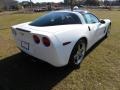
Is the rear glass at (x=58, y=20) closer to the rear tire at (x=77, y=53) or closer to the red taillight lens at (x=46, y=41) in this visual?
the rear tire at (x=77, y=53)

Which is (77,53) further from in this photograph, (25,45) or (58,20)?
(25,45)

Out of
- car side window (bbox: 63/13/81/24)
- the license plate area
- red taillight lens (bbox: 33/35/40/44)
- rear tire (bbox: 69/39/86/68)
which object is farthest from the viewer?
car side window (bbox: 63/13/81/24)

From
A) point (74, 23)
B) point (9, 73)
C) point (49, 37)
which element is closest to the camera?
point (49, 37)

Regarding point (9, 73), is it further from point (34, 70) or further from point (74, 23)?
point (74, 23)

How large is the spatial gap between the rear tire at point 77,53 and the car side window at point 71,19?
56 cm

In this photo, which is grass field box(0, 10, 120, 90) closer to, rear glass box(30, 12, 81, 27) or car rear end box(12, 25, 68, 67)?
car rear end box(12, 25, 68, 67)

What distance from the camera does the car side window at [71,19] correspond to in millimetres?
4750

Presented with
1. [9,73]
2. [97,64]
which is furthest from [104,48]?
[9,73]

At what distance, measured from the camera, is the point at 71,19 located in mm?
4883

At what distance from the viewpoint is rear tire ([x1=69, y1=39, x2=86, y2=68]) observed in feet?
14.2

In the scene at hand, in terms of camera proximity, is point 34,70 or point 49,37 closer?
point 49,37

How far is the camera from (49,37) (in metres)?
3.59

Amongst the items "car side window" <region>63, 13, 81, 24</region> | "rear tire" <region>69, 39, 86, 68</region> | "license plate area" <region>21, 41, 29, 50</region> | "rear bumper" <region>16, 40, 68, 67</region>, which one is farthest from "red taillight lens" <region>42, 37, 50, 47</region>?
"car side window" <region>63, 13, 81, 24</region>

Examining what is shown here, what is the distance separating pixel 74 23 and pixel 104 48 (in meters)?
2.09
